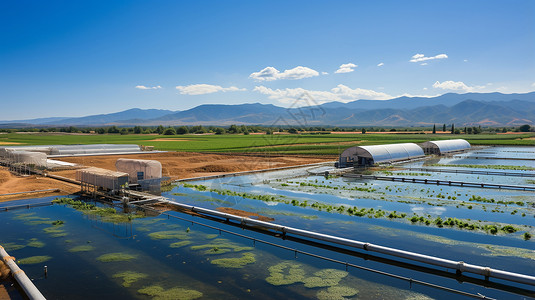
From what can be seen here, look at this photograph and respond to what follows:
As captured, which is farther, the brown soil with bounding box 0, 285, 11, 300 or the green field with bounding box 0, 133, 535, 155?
the green field with bounding box 0, 133, 535, 155

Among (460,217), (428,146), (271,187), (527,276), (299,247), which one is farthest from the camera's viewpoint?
(428,146)

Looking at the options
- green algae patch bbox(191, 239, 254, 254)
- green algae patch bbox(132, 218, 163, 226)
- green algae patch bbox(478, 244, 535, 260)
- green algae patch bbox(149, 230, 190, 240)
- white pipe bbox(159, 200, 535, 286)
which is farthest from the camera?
green algae patch bbox(132, 218, 163, 226)

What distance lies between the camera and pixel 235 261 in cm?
1388

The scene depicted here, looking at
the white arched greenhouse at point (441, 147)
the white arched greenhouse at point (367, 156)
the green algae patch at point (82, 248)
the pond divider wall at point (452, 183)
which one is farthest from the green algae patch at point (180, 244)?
the white arched greenhouse at point (441, 147)

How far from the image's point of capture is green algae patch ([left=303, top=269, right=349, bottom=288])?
11.9 metres

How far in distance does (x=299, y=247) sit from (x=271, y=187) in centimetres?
1468

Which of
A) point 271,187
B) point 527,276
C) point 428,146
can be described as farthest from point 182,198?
point 428,146

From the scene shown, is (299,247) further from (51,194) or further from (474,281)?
(51,194)

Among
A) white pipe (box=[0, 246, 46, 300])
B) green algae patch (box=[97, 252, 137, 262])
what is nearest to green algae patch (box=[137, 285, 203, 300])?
white pipe (box=[0, 246, 46, 300])

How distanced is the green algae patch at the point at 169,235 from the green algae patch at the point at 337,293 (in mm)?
7735

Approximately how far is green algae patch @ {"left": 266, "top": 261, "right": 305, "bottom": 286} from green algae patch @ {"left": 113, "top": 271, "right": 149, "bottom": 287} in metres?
4.47

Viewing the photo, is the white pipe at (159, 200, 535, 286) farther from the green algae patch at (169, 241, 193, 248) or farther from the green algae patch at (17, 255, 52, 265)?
the green algae patch at (17, 255, 52, 265)

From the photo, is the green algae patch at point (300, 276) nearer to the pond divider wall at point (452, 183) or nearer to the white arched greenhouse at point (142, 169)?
the white arched greenhouse at point (142, 169)

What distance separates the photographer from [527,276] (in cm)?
1145
